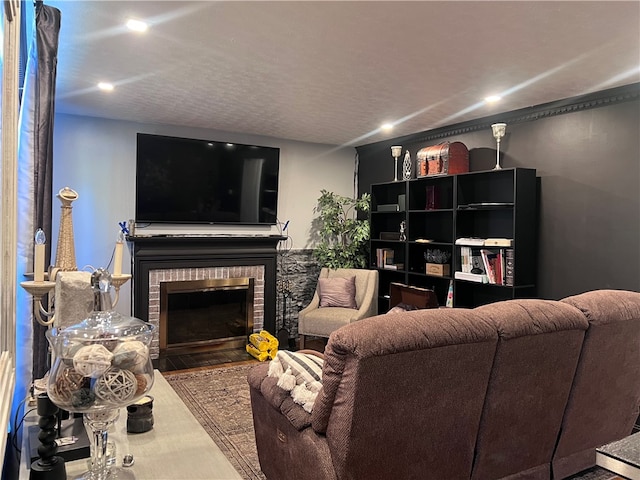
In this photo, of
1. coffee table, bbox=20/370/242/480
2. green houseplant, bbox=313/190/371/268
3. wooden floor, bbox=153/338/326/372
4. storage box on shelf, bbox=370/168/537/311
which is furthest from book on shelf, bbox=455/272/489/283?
coffee table, bbox=20/370/242/480

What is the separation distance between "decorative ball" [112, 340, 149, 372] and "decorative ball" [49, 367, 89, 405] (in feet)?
0.25

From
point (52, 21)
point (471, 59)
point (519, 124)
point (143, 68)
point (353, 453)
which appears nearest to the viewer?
point (353, 453)

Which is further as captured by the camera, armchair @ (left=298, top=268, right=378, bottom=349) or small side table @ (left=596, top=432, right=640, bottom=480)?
armchair @ (left=298, top=268, right=378, bottom=349)

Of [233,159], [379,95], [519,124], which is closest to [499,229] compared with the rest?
[519,124]

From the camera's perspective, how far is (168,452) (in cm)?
138

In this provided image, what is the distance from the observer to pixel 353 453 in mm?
1839

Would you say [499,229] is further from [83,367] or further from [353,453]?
[83,367]

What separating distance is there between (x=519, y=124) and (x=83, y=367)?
165 inches

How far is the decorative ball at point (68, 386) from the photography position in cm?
104

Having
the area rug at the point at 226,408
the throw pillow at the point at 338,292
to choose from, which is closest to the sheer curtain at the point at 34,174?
the area rug at the point at 226,408

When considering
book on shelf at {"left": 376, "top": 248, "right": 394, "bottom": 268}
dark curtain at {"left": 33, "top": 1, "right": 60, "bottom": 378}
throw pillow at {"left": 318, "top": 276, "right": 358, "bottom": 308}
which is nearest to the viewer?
dark curtain at {"left": 33, "top": 1, "right": 60, "bottom": 378}

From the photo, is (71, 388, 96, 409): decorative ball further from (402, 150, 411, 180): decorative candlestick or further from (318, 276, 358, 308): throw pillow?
(402, 150, 411, 180): decorative candlestick

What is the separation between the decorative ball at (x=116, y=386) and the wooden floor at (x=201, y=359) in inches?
152

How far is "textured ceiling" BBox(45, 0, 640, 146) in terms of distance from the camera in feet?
7.73
